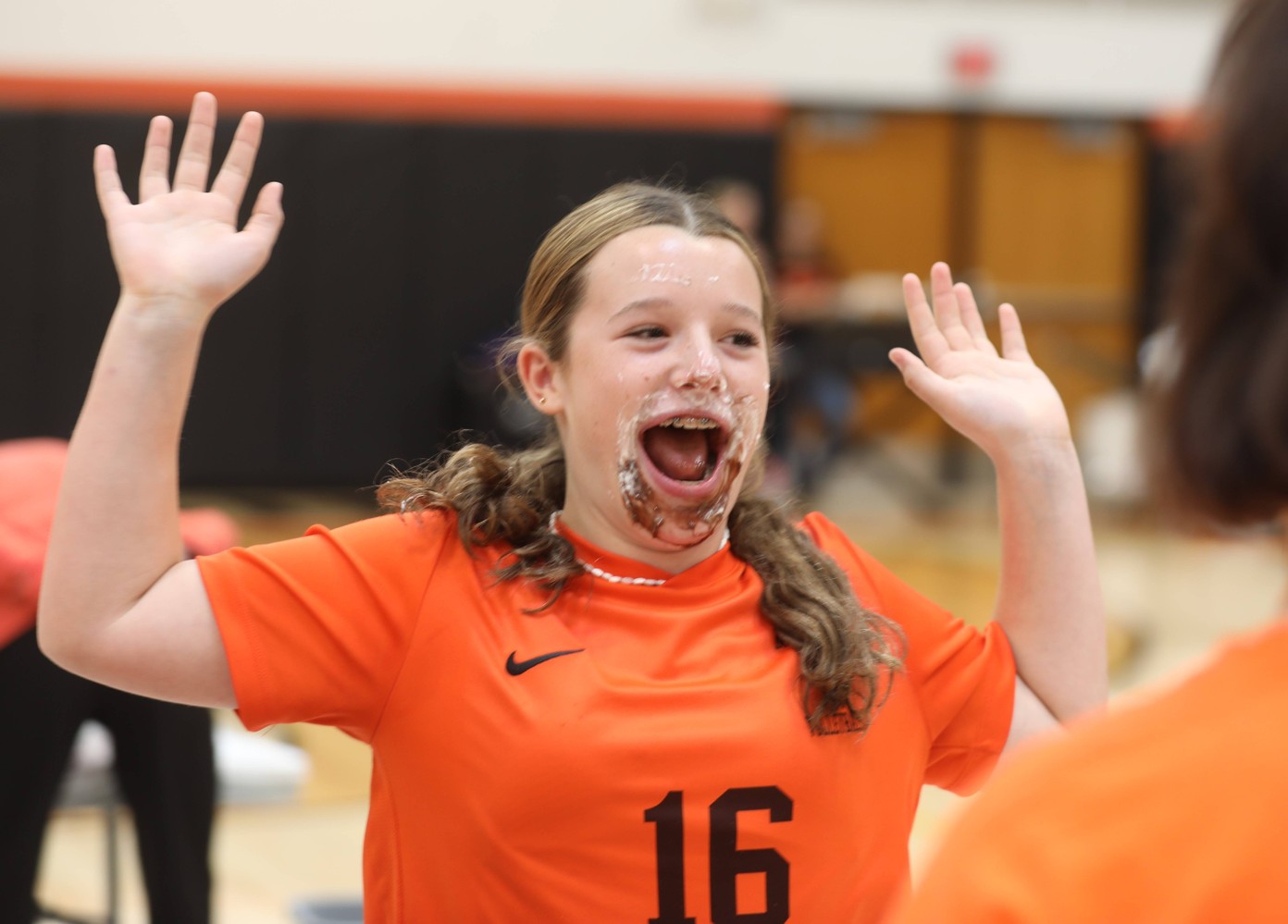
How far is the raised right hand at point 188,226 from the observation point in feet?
4.17

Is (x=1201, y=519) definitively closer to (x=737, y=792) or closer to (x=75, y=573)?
(x=737, y=792)

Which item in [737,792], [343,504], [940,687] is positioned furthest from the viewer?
[343,504]

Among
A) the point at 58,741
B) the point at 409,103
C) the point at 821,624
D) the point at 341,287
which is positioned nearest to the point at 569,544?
the point at 821,624

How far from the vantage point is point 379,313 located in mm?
8266

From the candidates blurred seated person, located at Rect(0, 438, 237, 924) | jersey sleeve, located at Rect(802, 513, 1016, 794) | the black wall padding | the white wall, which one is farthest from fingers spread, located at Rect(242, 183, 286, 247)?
the white wall

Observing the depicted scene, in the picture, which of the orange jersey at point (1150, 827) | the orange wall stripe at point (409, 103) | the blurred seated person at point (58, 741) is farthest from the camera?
the orange wall stripe at point (409, 103)

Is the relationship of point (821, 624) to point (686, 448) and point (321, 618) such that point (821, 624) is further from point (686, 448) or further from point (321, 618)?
point (321, 618)

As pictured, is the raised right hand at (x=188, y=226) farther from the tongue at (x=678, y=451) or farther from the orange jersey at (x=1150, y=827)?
the orange jersey at (x=1150, y=827)

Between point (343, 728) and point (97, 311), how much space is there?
7025 millimetres

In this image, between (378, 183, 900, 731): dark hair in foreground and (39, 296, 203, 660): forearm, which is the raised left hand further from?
(39, 296, 203, 660): forearm

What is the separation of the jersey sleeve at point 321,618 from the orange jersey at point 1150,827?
823mm

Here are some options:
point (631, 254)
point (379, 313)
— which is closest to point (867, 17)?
point (379, 313)

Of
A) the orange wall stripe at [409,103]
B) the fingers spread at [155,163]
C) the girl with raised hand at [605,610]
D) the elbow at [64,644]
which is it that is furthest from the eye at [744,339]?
the orange wall stripe at [409,103]

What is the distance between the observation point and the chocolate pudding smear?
1.53 meters
